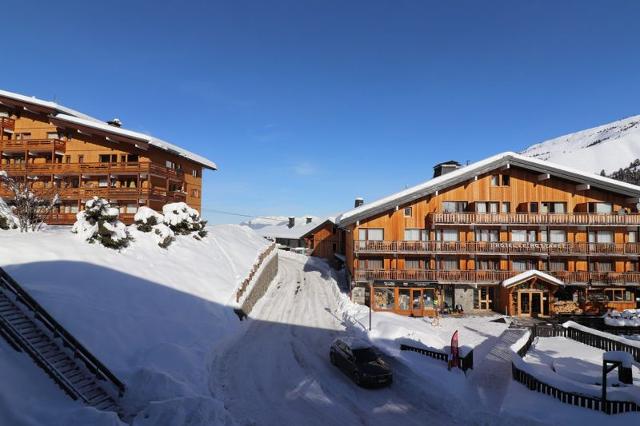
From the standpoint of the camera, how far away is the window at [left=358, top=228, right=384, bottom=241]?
3628 cm

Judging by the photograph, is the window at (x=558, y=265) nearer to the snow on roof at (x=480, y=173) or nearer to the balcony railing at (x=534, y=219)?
the balcony railing at (x=534, y=219)

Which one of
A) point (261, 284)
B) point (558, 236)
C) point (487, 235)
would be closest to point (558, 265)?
point (558, 236)

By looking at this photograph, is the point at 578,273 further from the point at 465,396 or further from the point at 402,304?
the point at 465,396

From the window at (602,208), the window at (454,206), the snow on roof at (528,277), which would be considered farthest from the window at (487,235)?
the window at (602,208)

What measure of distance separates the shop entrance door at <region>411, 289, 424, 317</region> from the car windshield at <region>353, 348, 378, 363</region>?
17223 mm

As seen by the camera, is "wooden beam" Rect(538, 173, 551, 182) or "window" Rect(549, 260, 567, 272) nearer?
"wooden beam" Rect(538, 173, 551, 182)

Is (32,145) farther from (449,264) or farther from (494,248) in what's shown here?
(494,248)

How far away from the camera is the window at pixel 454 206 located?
36.5 metres

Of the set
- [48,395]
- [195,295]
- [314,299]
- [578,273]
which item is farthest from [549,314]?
[48,395]

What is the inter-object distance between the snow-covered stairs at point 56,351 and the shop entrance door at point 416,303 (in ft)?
86.4

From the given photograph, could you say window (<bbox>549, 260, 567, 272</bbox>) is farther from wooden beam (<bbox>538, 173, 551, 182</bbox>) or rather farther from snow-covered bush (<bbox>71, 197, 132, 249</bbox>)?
snow-covered bush (<bbox>71, 197, 132, 249</bbox>)

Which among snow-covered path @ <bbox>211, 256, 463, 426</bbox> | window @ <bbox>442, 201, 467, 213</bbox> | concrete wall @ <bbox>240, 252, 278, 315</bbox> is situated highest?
window @ <bbox>442, 201, 467, 213</bbox>

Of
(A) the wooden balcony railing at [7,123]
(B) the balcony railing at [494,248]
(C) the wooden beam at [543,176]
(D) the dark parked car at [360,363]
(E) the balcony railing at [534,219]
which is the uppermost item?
(A) the wooden balcony railing at [7,123]

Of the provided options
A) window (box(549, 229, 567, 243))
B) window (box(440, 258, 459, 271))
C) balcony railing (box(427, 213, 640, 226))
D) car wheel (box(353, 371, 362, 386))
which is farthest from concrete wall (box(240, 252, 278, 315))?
window (box(549, 229, 567, 243))
